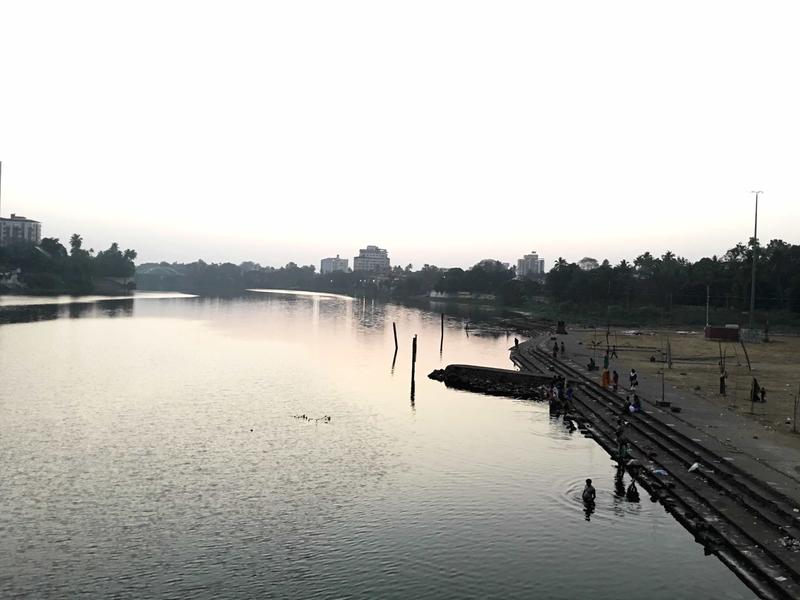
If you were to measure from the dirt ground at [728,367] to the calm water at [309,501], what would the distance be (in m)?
10.5

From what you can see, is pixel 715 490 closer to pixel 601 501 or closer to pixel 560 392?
pixel 601 501

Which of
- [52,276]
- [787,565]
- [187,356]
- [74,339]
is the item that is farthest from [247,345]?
[52,276]

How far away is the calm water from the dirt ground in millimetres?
10478

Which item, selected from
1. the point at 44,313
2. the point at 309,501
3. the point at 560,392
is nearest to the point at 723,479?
the point at 309,501

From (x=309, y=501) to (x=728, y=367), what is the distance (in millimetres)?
44658

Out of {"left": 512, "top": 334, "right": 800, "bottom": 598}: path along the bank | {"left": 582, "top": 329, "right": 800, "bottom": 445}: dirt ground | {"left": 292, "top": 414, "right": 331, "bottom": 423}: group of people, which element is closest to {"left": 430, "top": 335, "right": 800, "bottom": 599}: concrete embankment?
{"left": 512, "top": 334, "right": 800, "bottom": 598}: path along the bank

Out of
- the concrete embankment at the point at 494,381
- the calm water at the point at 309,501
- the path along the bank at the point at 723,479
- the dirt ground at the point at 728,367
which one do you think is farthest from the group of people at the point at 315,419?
the dirt ground at the point at 728,367

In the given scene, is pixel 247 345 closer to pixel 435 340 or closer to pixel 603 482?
pixel 435 340

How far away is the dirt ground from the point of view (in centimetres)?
3631

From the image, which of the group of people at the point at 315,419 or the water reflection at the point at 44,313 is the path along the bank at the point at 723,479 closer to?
the group of people at the point at 315,419

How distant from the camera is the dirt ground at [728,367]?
36312 mm

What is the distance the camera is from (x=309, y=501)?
24781 mm

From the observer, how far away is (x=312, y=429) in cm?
3681

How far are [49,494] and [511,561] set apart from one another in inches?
722
